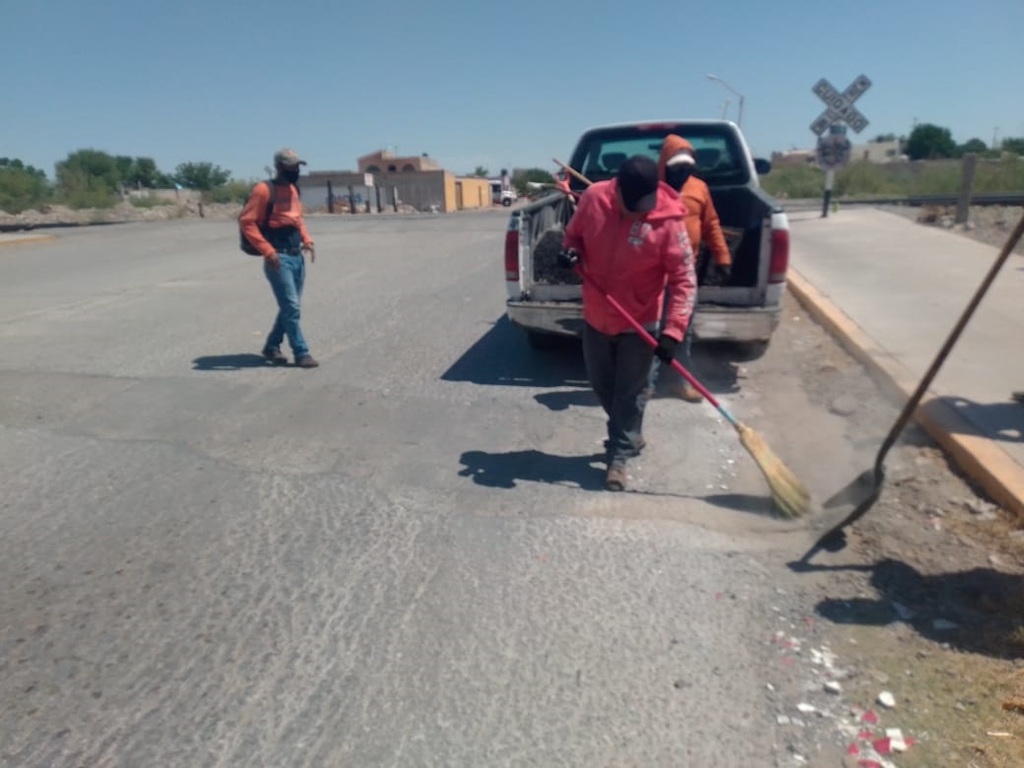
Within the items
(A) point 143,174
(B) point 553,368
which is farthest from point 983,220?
(A) point 143,174

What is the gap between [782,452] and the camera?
18.2ft

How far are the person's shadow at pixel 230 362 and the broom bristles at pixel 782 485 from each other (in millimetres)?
4517

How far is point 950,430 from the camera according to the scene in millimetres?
5406

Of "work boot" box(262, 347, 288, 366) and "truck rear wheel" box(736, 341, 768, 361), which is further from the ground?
"work boot" box(262, 347, 288, 366)

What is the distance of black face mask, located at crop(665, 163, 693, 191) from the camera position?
239 inches

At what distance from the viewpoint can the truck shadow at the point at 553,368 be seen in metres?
6.92

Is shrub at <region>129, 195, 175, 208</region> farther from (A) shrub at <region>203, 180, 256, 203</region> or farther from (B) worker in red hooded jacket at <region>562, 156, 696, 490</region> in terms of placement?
(B) worker in red hooded jacket at <region>562, 156, 696, 490</region>

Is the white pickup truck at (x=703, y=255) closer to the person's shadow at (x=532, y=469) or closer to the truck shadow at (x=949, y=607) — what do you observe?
the person's shadow at (x=532, y=469)

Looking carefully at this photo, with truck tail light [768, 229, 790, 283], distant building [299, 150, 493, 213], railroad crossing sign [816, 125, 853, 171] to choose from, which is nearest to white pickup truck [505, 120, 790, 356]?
truck tail light [768, 229, 790, 283]

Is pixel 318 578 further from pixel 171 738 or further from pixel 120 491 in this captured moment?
pixel 120 491

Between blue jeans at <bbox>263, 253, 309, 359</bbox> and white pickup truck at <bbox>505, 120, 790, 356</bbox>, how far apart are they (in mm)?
1783

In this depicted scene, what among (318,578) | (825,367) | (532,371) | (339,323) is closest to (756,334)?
(825,367)

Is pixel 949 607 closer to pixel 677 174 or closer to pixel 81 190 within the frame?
pixel 677 174

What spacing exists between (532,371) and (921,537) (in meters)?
3.74
